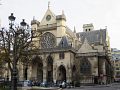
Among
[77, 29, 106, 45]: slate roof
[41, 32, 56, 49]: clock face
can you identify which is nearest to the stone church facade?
[41, 32, 56, 49]: clock face

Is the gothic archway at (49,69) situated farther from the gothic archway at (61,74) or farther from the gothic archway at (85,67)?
the gothic archway at (85,67)

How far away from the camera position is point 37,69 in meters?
72.4

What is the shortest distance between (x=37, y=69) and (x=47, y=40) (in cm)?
901

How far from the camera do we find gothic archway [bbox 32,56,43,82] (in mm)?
70875

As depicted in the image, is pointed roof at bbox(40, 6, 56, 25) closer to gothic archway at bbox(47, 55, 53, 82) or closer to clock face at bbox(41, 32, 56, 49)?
clock face at bbox(41, 32, 56, 49)

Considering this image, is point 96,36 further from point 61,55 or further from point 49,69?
point 49,69

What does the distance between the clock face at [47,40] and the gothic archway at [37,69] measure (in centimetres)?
505

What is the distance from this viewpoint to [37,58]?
70.7m

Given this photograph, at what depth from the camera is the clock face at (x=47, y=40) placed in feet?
243

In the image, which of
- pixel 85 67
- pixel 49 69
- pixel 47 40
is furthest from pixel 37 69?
pixel 85 67

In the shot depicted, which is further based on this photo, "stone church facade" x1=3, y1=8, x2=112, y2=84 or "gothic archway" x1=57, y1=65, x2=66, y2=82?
"gothic archway" x1=57, y1=65, x2=66, y2=82

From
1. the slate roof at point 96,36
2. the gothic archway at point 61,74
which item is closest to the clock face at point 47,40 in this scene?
the gothic archway at point 61,74

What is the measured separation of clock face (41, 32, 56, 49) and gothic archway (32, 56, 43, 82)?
5.05 meters

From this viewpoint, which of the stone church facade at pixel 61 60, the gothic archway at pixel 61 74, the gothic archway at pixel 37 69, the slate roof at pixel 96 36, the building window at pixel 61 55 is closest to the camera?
the stone church facade at pixel 61 60
